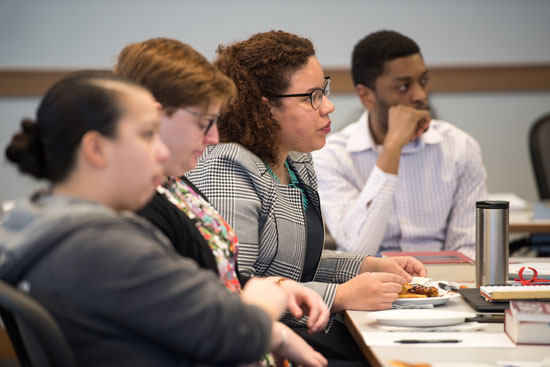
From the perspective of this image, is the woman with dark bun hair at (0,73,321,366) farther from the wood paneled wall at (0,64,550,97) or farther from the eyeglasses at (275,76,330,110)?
the wood paneled wall at (0,64,550,97)

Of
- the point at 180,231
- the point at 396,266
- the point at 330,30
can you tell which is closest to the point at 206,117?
the point at 180,231

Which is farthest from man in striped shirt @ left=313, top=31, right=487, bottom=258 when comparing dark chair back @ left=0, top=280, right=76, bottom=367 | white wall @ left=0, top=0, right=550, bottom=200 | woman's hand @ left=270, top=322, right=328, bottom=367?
white wall @ left=0, top=0, right=550, bottom=200

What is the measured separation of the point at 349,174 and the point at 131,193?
1.81 metres

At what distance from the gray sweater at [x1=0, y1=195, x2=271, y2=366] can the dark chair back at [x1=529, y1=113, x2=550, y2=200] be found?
3.15 meters

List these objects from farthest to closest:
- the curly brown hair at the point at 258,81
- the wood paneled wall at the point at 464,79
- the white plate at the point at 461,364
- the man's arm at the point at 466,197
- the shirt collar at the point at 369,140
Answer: the wood paneled wall at the point at 464,79 < the shirt collar at the point at 369,140 < the man's arm at the point at 466,197 < the curly brown hair at the point at 258,81 < the white plate at the point at 461,364

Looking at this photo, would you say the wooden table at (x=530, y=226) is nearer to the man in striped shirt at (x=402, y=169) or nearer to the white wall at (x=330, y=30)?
the man in striped shirt at (x=402, y=169)

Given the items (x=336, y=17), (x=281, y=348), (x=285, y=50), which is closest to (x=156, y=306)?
(x=281, y=348)

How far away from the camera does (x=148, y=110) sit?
897 millimetres

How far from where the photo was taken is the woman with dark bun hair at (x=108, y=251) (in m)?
0.77

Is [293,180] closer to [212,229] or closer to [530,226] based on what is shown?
[212,229]

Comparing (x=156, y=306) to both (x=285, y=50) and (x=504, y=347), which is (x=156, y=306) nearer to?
(x=504, y=347)

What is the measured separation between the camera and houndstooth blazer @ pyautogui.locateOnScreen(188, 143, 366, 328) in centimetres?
152

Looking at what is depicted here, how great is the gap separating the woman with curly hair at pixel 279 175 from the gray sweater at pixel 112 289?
2.10 ft

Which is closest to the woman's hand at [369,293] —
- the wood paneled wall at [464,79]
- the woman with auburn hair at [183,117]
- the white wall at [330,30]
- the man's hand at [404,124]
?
the woman with auburn hair at [183,117]
